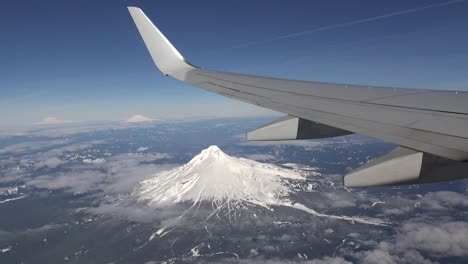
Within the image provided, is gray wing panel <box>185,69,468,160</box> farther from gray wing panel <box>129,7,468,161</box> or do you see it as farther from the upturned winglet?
the upturned winglet

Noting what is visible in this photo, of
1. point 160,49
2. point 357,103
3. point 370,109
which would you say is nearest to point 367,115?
point 370,109

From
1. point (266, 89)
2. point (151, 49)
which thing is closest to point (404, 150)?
point (266, 89)

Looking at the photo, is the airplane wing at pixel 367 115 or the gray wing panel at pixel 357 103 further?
the gray wing panel at pixel 357 103

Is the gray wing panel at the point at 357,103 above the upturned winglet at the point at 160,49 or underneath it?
underneath

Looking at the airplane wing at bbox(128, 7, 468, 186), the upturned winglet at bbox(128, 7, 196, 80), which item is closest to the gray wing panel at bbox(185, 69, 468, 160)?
the airplane wing at bbox(128, 7, 468, 186)

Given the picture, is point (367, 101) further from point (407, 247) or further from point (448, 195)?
point (448, 195)

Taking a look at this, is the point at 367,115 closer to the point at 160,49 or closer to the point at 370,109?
the point at 370,109

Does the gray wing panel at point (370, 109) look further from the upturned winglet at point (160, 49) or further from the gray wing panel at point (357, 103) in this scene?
the upturned winglet at point (160, 49)

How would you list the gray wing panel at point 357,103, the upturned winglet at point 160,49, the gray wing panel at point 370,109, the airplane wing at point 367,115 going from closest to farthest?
the airplane wing at point 367,115, the gray wing panel at point 370,109, the gray wing panel at point 357,103, the upturned winglet at point 160,49

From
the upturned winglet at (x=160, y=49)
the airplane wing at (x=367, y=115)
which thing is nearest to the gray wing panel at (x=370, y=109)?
the airplane wing at (x=367, y=115)
